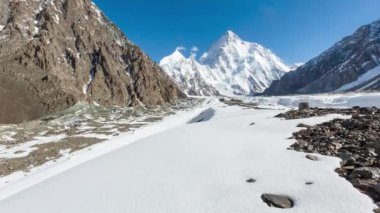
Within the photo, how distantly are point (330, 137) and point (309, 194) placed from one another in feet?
26.0

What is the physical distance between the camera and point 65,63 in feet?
405

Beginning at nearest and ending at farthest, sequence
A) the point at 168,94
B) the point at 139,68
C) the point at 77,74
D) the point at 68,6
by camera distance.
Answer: the point at 77,74 < the point at 68,6 < the point at 139,68 < the point at 168,94

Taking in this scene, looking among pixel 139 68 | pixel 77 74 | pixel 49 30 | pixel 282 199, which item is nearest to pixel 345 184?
pixel 282 199

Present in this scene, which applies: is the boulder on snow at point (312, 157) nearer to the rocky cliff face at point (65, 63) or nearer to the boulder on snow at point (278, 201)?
the boulder on snow at point (278, 201)

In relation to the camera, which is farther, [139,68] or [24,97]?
[139,68]

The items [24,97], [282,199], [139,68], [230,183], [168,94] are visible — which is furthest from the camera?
[168,94]

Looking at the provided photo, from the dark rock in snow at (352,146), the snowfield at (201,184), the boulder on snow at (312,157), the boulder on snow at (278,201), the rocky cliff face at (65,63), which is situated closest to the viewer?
the boulder on snow at (278,201)

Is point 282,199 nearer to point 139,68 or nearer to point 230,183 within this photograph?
point 230,183

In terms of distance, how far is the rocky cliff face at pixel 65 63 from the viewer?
10100cm

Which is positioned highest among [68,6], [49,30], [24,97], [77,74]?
[68,6]

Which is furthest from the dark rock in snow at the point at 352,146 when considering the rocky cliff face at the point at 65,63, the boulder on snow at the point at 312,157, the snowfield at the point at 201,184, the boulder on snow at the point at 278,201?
the rocky cliff face at the point at 65,63

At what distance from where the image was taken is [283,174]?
12672mm

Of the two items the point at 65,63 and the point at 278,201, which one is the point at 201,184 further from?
the point at 65,63

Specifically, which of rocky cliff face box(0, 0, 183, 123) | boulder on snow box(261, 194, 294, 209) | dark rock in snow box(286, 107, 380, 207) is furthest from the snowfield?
rocky cliff face box(0, 0, 183, 123)
